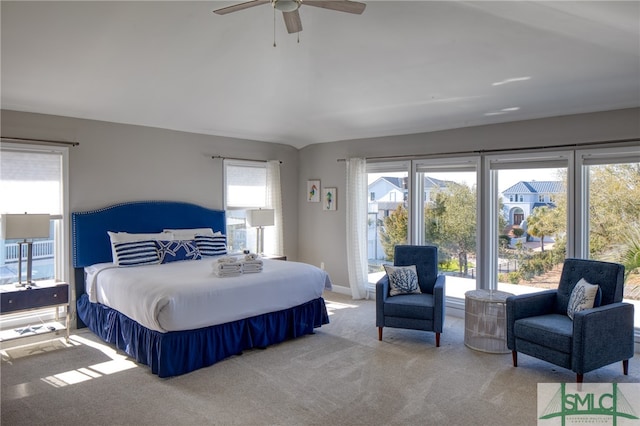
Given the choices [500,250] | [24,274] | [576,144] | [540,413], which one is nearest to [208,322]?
[24,274]

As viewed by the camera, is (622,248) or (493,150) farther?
(493,150)

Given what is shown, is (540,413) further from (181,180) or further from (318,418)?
(181,180)

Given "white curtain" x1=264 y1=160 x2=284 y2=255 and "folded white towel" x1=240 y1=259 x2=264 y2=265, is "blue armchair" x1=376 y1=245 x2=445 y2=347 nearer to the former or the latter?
"folded white towel" x1=240 y1=259 x2=264 y2=265

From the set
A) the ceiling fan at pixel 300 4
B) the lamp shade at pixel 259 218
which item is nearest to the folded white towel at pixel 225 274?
the lamp shade at pixel 259 218

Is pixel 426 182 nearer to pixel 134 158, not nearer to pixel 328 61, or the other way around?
pixel 328 61

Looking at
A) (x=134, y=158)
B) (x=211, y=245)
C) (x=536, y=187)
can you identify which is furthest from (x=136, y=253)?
(x=536, y=187)

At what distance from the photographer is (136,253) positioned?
16.1ft

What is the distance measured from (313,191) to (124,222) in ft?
9.85

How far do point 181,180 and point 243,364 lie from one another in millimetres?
2928

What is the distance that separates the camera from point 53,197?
4.89 m

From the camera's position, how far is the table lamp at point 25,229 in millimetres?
4188

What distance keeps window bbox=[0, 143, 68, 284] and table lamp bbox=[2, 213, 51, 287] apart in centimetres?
23

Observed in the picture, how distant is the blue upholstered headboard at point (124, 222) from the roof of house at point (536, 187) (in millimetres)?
3934

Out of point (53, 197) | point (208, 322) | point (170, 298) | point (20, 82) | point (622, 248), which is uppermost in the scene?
point (20, 82)
